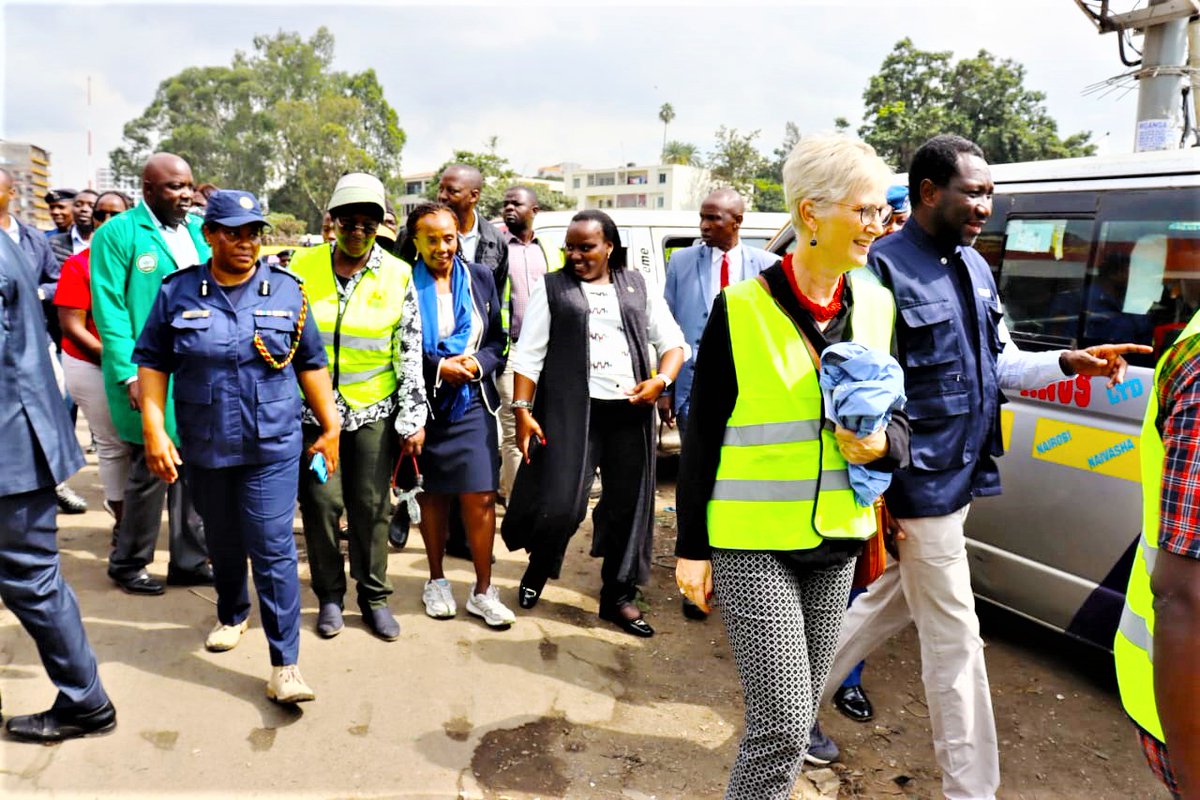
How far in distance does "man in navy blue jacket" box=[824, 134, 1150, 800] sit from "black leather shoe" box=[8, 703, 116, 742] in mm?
2709

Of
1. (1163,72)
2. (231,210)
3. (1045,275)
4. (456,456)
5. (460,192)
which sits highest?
(1163,72)

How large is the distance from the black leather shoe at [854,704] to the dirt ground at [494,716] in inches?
1.5

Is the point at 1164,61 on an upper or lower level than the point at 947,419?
upper

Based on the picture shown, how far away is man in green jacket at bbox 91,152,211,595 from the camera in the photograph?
383cm

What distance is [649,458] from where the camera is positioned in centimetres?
403

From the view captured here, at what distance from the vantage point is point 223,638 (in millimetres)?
3559

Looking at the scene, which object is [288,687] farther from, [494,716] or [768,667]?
[768,667]

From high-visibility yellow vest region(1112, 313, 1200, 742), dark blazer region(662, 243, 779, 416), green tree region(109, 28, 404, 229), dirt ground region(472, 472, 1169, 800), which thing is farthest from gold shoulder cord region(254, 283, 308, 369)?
green tree region(109, 28, 404, 229)

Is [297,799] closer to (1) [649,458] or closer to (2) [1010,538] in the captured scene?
(1) [649,458]

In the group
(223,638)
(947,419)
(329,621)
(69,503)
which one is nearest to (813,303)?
(947,419)

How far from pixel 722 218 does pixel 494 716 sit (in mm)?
2705

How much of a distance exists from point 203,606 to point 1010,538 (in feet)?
11.8

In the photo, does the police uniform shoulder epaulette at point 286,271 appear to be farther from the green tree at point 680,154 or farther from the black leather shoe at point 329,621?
the green tree at point 680,154

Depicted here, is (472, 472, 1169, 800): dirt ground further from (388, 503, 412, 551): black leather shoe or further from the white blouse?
(388, 503, 412, 551): black leather shoe
